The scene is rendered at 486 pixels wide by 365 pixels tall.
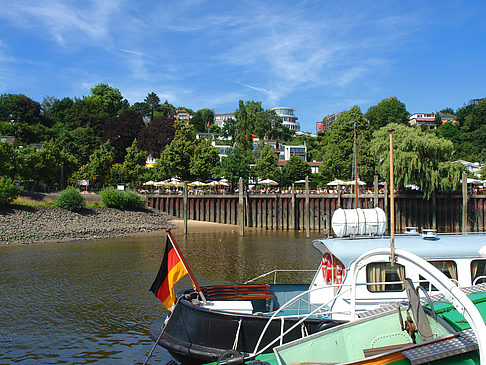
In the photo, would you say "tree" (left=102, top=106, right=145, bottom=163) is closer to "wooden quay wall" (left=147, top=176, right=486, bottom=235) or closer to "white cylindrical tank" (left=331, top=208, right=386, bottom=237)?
"wooden quay wall" (left=147, top=176, right=486, bottom=235)

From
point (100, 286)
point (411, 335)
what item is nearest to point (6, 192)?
point (100, 286)

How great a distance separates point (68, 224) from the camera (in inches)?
1524

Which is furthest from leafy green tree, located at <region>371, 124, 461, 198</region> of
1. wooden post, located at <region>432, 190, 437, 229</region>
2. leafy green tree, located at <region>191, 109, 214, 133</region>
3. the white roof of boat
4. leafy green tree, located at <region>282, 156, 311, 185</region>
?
leafy green tree, located at <region>191, 109, 214, 133</region>

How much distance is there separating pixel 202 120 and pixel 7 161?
348 feet

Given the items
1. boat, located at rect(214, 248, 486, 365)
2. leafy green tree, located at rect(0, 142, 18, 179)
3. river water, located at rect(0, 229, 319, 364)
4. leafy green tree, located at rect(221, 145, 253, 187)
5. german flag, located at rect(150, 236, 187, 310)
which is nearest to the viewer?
boat, located at rect(214, 248, 486, 365)

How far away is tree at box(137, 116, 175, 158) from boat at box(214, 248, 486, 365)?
7105cm

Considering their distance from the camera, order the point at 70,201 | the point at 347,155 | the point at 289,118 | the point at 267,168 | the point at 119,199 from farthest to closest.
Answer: the point at 289,118, the point at 267,168, the point at 347,155, the point at 119,199, the point at 70,201

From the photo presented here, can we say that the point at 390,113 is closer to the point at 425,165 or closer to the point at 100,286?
the point at 425,165

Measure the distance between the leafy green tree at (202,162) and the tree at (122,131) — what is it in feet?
73.1

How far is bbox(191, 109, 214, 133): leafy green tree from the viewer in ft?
472

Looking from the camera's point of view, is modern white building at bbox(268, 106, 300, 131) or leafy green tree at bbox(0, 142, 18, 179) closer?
leafy green tree at bbox(0, 142, 18, 179)

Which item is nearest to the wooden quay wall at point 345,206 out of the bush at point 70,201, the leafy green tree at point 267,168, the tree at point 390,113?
the bush at point 70,201

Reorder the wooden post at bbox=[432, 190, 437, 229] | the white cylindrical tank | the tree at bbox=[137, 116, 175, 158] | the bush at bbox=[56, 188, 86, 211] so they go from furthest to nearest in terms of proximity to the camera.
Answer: the tree at bbox=[137, 116, 175, 158] → the wooden post at bbox=[432, 190, 437, 229] → the bush at bbox=[56, 188, 86, 211] → the white cylindrical tank

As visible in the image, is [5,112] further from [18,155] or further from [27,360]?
[27,360]
